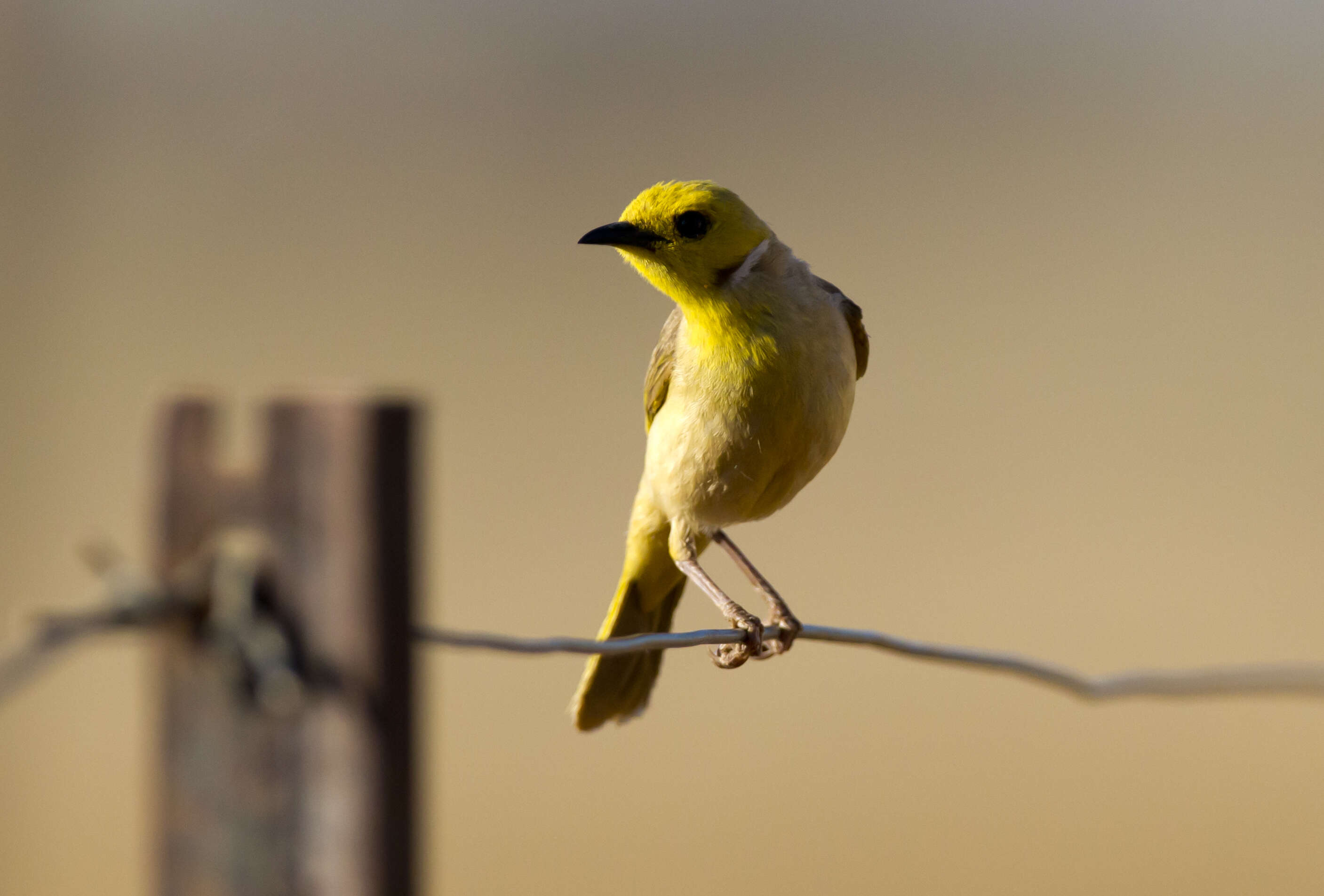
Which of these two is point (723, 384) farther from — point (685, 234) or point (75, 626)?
point (75, 626)

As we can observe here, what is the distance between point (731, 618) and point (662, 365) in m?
0.61

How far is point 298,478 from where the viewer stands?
5.23 feet

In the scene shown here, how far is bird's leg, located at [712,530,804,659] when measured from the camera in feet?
8.39

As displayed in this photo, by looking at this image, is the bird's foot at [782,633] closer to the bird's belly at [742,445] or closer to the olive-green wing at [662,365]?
the bird's belly at [742,445]

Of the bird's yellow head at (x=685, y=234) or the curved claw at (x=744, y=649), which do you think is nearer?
the bird's yellow head at (x=685, y=234)

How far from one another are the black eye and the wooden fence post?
1.77 ft

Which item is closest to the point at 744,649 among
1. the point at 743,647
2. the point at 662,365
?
the point at 743,647

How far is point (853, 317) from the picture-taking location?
2279 millimetres

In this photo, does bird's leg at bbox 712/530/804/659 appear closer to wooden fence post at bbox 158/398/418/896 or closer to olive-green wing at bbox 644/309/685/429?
olive-green wing at bbox 644/309/685/429

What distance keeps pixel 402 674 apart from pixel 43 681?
1368 centimetres

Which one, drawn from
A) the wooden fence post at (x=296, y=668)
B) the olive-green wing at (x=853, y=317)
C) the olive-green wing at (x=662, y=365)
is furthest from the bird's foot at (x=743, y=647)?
the wooden fence post at (x=296, y=668)

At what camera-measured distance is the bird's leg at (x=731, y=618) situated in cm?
258

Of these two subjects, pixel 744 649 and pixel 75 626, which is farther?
pixel 744 649

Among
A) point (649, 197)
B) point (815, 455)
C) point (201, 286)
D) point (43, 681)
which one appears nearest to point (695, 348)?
point (815, 455)
